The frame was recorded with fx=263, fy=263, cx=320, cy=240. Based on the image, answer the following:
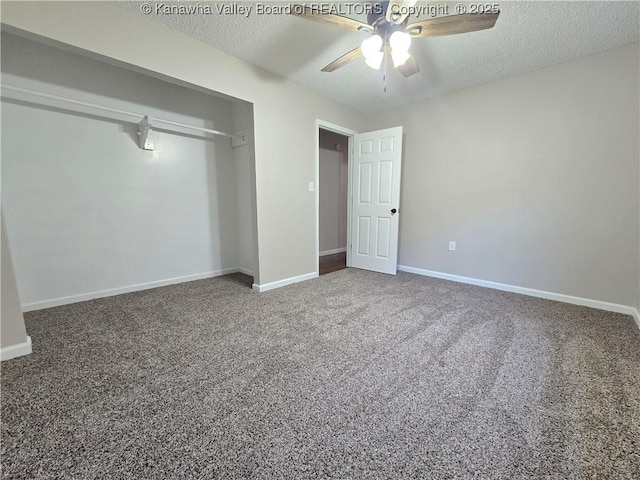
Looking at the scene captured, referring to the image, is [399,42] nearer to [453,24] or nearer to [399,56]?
[399,56]

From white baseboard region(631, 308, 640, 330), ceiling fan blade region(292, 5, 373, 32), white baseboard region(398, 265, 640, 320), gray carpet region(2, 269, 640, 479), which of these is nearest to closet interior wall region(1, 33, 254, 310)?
gray carpet region(2, 269, 640, 479)

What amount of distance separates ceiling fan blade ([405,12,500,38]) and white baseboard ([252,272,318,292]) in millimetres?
2541

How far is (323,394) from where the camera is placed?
1385 millimetres

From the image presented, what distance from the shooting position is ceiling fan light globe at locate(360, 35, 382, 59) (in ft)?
5.53

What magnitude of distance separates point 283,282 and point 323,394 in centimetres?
185

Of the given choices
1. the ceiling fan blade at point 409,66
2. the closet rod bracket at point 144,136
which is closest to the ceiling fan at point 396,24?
the ceiling fan blade at point 409,66

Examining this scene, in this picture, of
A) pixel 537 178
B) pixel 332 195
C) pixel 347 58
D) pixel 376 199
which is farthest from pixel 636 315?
pixel 332 195

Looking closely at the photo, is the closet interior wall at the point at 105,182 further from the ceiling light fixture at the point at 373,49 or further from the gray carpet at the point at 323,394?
the ceiling light fixture at the point at 373,49

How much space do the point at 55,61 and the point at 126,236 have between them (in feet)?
5.41

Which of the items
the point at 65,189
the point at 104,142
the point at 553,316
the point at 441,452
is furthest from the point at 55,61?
the point at 553,316

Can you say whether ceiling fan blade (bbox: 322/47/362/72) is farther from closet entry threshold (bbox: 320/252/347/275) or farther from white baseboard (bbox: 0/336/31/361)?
white baseboard (bbox: 0/336/31/361)

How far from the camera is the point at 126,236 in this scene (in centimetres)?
284

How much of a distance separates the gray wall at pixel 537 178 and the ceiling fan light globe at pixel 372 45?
6.41ft

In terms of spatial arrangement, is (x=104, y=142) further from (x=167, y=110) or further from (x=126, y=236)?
(x=126, y=236)
